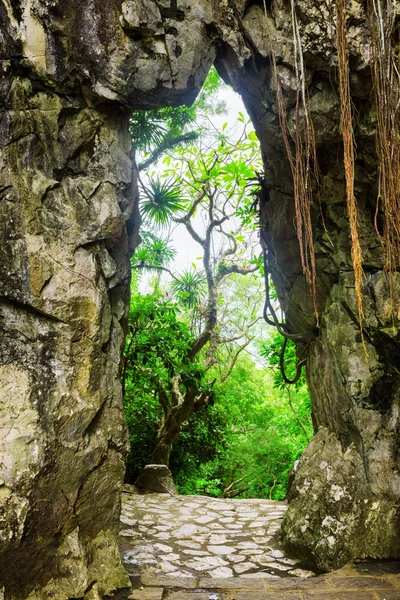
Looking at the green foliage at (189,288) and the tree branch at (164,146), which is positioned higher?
the tree branch at (164,146)

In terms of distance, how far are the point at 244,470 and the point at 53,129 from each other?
7.25m

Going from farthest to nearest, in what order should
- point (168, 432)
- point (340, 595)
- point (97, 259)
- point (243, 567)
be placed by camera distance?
point (168, 432) < point (243, 567) < point (97, 259) < point (340, 595)

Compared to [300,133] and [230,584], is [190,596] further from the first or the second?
[300,133]

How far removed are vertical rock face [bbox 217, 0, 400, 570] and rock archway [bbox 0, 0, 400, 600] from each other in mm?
14

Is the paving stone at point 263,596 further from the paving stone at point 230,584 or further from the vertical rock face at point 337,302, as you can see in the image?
the vertical rock face at point 337,302

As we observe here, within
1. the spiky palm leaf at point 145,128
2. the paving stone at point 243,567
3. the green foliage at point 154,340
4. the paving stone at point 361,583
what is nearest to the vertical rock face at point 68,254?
the paving stone at point 243,567

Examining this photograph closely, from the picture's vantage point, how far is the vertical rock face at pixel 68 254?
2.94 m

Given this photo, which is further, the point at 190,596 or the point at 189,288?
the point at 189,288

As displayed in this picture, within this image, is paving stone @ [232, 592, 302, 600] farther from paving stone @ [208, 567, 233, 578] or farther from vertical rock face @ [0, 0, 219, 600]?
vertical rock face @ [0, 0, 219, 600]

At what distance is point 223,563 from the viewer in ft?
12.5

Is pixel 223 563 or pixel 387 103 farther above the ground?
pixel 387 103

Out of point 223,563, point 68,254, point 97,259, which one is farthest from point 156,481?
point 68,254

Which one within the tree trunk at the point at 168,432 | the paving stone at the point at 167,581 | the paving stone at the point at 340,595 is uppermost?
the tree trunk at the point at 168,432

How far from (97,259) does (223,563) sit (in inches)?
99.1
